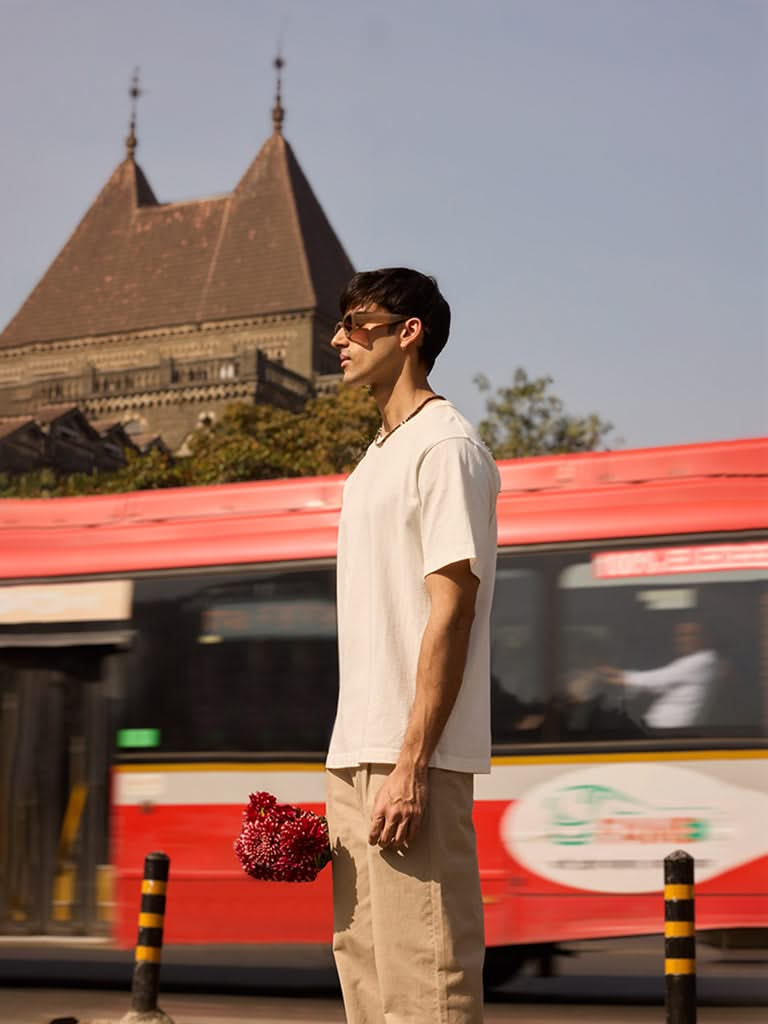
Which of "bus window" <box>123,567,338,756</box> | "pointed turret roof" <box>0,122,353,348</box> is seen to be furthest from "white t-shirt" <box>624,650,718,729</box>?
"pointed turret roof" <box>0,122,353,348</box>

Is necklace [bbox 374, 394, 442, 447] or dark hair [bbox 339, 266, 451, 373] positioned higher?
dark hair [bbox 339, 266, 451, 373]

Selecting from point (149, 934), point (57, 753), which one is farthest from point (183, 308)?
point (149, 934)

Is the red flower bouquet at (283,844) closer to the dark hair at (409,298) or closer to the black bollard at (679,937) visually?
the dark hair at (409,298)

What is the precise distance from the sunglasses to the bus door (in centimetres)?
704

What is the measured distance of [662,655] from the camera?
9.05 metres

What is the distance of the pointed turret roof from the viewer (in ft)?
296

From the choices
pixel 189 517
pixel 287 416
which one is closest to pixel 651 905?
pixel 189 517

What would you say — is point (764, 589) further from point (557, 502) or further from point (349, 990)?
point (349, 990)

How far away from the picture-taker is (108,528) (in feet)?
35.1

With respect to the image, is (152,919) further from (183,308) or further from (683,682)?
(183,308)

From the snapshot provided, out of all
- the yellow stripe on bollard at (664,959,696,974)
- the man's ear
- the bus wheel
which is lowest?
the bus wheel

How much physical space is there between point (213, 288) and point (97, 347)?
7.15m

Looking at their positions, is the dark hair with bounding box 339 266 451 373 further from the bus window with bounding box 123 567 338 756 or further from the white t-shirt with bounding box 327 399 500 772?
the bus window with bounding box 123 567 338 756

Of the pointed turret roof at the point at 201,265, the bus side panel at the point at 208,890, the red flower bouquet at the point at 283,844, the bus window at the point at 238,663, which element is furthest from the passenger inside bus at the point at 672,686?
the pointed turret roof at the point at 201,265
